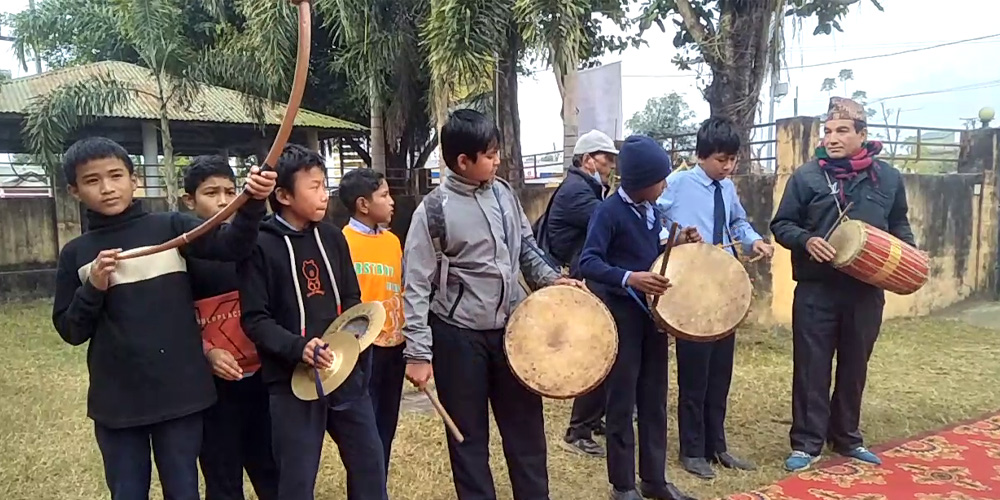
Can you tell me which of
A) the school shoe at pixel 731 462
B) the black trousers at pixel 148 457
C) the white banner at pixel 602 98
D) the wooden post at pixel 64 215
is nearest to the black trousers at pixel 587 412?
the school shoe at pixel 731 462

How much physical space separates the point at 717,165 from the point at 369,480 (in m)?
2.29

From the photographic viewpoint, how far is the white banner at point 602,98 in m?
9.79

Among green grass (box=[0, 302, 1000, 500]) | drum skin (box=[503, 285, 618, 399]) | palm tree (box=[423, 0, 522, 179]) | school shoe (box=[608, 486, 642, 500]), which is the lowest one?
green grass (box=[0, 302, 1000, 500])

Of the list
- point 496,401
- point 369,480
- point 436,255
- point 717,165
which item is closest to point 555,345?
point 496,401

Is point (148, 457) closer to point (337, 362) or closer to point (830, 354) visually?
point (337, 362)

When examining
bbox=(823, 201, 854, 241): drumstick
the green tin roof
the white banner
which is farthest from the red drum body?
the green tin roof

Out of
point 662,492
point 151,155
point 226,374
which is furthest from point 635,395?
point 151,155

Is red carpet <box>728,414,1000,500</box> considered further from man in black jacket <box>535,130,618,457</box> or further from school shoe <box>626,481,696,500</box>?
man in black jacket <box>535,130,618,457</box>

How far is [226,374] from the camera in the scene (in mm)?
2531

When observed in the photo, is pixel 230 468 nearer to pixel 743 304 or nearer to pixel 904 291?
pixel 743 304

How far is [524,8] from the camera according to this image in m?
8.35

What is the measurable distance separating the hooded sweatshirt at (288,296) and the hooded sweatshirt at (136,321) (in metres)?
0.13

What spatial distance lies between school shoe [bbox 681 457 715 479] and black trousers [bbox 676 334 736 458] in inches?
1.1

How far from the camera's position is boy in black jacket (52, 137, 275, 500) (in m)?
2.35
